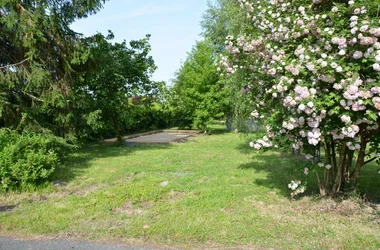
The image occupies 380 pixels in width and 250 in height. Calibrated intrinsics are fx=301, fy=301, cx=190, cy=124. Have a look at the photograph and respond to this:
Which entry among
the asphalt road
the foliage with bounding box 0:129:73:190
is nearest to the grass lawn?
the asphalt road

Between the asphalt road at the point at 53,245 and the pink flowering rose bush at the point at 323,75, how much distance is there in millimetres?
2562

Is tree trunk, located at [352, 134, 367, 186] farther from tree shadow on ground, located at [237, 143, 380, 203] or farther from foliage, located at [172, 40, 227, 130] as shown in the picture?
foliage, located at [172, 40, 227, 130]

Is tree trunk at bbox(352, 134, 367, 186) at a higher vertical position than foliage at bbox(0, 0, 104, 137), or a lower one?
lower

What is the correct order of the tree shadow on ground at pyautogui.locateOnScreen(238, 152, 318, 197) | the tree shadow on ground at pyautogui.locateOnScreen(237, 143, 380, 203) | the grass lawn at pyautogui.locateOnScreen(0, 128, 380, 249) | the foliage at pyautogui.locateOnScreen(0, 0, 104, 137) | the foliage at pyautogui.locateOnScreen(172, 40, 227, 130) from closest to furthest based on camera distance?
1. the grass lawn at pyautogui.locateOnScreen(0, 128, 380, 249)
2. the tree shadow on ground at pyautogui.locateOnScreen(237, 143, 380, 203)
3. the tree shadow on ground at pyautogui.locateOnScreen(238, 152, 318, 197)
4. the foliage at pyautogui.locateOnScreen(0, 0, 104, 137)
5. the foliage at pyautogui.locateOnScreen(172, 40, 227, 130)

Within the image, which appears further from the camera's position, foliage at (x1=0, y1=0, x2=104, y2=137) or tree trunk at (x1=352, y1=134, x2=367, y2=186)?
foliage at (x1=0, y1=0, x2=104, y2=137)

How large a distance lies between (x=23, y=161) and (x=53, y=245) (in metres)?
2.75

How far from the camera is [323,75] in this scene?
3.67 meters

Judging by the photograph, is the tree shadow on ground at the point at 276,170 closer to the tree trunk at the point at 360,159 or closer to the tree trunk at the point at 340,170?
the tree trunk at the point at 340,170

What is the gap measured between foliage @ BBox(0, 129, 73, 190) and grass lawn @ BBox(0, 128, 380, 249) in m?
0.30

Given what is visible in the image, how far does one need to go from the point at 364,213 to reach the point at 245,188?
2.22 m

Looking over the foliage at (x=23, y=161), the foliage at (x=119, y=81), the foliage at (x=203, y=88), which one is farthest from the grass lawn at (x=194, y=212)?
the foliage at (x=203, y=88)

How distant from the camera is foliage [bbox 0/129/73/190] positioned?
558 centimetres

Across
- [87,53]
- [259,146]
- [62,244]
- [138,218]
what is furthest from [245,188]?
[87,53]

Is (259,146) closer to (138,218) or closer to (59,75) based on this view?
(138,218)
